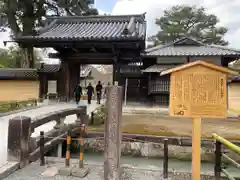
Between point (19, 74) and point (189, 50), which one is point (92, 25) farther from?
point (189, 50)

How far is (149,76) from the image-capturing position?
47.3 ft

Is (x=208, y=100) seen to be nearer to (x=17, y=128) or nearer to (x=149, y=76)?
(x=17, y=128)

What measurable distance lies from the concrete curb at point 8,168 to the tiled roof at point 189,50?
11.1 meters

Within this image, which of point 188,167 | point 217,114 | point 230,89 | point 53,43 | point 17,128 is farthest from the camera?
point 230,89

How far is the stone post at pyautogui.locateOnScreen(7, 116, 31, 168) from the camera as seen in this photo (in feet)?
15.2

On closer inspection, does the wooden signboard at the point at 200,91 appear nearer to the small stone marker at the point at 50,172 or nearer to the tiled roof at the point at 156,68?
the small stone marker at the point at 50,172

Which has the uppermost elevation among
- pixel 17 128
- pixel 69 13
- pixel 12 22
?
pixel 69 13

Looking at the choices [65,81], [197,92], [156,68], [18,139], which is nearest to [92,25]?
[65,81]

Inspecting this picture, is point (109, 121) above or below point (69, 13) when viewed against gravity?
below

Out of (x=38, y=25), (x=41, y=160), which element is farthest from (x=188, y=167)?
(x=38, y=25)

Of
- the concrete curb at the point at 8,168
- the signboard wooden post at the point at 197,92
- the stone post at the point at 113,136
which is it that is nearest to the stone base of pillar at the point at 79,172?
the stone post at the point at 113,136

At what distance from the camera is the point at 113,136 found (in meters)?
4.14

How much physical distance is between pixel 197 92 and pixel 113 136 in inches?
63.8

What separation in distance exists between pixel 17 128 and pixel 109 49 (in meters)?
Result: 10.3
